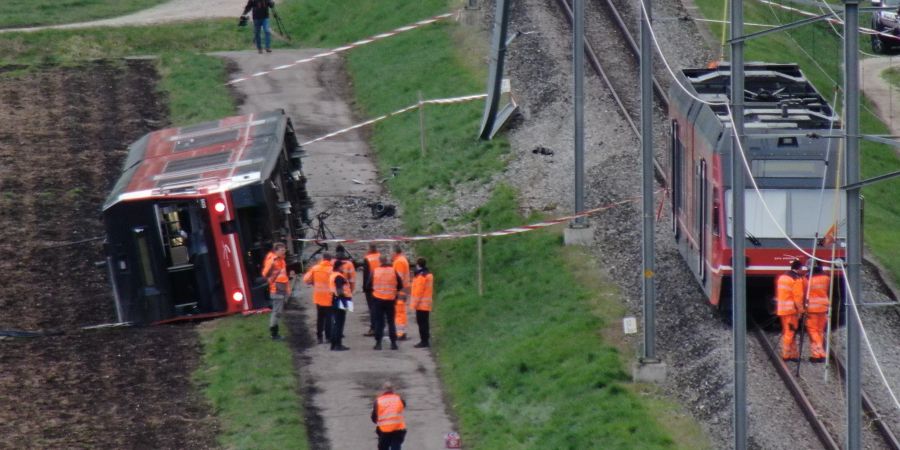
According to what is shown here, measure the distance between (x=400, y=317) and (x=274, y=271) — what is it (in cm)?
231

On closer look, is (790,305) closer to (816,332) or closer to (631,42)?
(816,332)

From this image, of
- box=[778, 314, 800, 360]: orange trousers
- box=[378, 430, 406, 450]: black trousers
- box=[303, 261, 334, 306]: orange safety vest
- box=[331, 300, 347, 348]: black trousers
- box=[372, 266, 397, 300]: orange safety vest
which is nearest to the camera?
box=[378, 430, 406, 450]: black trousers

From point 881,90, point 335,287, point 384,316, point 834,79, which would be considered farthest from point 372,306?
point 881,90

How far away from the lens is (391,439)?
2183 cm

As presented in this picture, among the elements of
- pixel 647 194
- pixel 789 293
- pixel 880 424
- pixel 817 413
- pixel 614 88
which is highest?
pixel 614 88

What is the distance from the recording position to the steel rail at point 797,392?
21.3 metres

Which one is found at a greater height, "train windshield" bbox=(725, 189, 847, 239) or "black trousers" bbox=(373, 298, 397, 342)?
"train windshield" bbox=(725, 189, 847, 239)

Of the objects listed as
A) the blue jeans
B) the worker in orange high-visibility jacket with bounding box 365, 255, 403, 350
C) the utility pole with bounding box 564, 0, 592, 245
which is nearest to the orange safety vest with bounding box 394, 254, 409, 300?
the worker in orange high-visibility jacket with bounding box 365, 255, 403, 350

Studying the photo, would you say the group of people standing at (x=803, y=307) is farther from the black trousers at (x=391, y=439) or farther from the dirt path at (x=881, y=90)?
the dirt path at (x=881, y=90)

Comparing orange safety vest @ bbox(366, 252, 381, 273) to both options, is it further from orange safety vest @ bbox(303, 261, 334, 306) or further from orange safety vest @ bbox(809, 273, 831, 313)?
orange safety vest @ bbox(809, 273, 831, 313)

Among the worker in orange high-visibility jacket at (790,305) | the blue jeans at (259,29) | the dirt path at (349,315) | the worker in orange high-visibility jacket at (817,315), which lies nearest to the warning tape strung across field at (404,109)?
the dirt path at (349,315)

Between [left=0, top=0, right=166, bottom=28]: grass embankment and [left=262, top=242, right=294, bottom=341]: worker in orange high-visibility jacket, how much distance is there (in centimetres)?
2906

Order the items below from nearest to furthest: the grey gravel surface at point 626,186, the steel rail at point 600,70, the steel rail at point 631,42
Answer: the grey gravel surface at point 626,186
the steel rail at point 600,70
the steel rail at point 631,42

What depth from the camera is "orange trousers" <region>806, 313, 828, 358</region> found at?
23719mm
